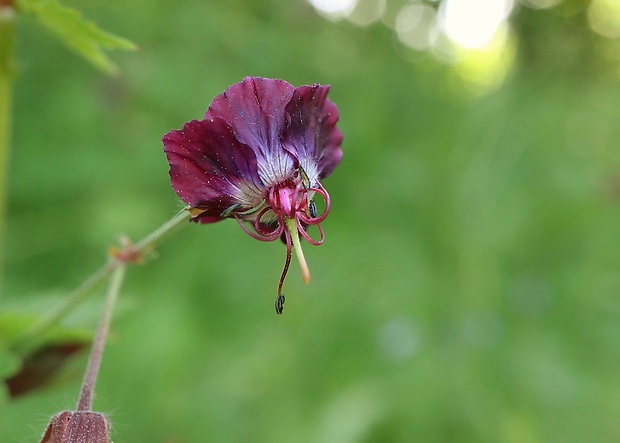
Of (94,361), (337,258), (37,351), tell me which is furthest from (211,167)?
(337,258)

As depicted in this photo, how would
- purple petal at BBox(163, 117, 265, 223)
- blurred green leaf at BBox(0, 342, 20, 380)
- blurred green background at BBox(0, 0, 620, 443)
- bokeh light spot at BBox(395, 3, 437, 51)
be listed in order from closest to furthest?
1. purple petal at BBox(163, 117, 265, 223)
2. blurred green leaf at BBox(0, 342, 20, 380)
3. blurred green background at BBox(0, 0, 620, 443)
4. bokeh light spot at BBox(395, 3, 437, 51)

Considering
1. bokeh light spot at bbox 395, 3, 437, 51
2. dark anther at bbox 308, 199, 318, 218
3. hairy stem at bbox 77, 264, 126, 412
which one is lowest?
hairy stem at bbox 77, 264, 126, 412

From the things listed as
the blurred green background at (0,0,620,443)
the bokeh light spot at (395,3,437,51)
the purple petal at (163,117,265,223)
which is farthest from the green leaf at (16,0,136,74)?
the bokeh light spot at (395,3,437,51)

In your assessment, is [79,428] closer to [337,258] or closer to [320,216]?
[320,216]

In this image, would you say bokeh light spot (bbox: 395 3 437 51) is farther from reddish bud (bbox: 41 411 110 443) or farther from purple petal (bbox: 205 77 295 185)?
reddish bud (bbox: 41 411 110 443)

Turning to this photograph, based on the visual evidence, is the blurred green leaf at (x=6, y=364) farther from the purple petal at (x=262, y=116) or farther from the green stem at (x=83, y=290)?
the purple petal at (x=262, y=116)

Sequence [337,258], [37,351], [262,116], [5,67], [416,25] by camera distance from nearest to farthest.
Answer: [262,116]
[5,67]
[37,351]
[337,258]
[416,25]

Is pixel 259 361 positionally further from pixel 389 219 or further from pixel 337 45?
pixel 337 45
